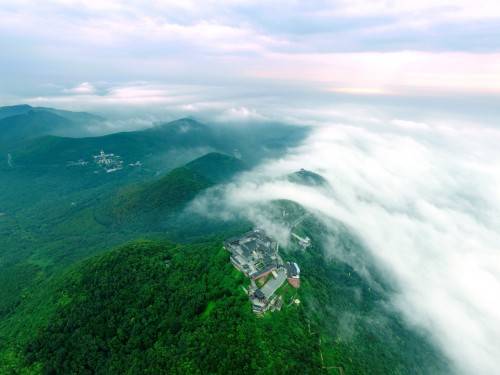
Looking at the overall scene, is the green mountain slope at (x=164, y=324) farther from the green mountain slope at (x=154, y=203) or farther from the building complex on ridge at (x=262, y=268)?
the green mountain slope at (x=154, y=203)

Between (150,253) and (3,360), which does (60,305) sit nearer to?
(3,360)

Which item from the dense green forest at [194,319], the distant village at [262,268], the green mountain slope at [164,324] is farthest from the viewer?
the distant village at [262,268]

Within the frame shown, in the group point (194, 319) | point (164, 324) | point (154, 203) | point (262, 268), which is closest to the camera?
point (194, 319)

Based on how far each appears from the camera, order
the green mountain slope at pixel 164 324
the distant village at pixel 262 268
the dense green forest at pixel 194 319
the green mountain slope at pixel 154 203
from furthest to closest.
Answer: the green mountain slope at pixel 154 203 → the distant village at pixel 262 268 → the dense green forest at pixel 194 319 → the green mountain slope at pixel 164 324

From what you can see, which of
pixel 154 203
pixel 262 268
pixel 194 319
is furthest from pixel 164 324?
pixel 154 203

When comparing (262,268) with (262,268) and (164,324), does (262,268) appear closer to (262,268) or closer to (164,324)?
(262,268)

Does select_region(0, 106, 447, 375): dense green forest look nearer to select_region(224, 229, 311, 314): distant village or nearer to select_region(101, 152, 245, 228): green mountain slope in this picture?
select_region(224, 229, 311, 314): distant village

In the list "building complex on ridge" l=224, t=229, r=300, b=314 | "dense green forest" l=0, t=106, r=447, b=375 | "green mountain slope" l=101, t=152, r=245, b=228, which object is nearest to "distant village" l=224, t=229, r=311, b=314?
"building complex on ridge" l=224, t=229, r=300, b=314

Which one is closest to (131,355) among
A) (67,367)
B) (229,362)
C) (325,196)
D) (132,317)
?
(132,317)

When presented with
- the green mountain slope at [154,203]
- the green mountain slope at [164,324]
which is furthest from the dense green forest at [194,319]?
the green mountain slope at [154,203]
